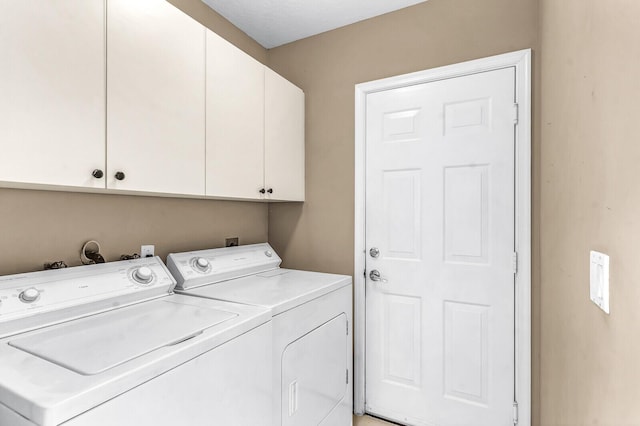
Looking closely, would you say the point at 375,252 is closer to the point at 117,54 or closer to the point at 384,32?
the point at 384,32

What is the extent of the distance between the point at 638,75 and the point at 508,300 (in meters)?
1.54

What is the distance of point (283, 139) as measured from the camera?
2213mm

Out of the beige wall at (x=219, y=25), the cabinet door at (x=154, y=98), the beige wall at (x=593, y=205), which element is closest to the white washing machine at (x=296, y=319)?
the cabinet door at (x=154, y=98)

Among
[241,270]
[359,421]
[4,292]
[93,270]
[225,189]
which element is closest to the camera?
[4,292]

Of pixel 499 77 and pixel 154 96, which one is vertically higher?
pixel 499 77

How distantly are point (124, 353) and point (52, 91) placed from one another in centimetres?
86

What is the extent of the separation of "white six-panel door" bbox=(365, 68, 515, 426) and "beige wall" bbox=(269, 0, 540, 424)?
0.16 metres

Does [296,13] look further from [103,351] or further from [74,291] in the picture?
[103,351]

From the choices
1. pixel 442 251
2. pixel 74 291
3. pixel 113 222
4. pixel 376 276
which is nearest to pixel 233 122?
pixel 113 222

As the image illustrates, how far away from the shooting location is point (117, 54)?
1.26m

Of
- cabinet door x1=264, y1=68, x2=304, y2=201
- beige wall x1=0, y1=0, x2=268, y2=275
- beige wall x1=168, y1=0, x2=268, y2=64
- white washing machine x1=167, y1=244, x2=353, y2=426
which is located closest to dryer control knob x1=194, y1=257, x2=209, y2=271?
white washing machine x1=167, y1=244, x2=353, y2=426

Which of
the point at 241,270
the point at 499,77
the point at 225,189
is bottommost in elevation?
the point at 241,270

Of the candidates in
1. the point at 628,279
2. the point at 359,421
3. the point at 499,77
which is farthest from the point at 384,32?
the point at 359,421

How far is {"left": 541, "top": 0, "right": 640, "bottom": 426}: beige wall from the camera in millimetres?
612
